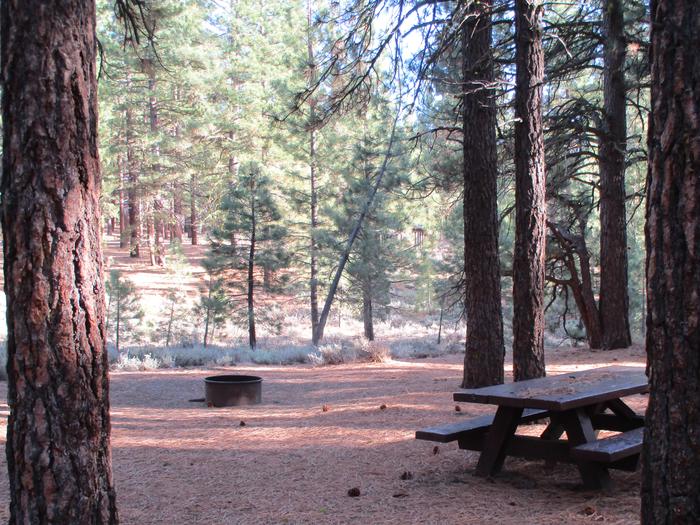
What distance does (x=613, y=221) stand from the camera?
12.8m

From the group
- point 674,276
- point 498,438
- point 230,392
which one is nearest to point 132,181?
point 230,392

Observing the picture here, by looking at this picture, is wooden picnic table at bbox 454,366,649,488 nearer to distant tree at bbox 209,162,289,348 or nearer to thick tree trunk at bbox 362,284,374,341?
distant tree at bbox 209,162,289,348

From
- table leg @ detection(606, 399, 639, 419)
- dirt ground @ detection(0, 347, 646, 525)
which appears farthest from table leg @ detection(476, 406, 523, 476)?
table leg @ detection(606, 399, 639, 419)

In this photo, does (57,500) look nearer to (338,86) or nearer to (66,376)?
(66,376)

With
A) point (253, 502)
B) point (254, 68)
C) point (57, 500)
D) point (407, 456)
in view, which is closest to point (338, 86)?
point (407, 456)

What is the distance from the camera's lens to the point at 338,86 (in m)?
10.0

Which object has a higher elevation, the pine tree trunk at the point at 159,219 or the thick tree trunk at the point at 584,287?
the pine tree trunk at the point at 159,219

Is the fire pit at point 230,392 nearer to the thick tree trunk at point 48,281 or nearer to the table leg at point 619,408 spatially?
the table leg at point 619,408

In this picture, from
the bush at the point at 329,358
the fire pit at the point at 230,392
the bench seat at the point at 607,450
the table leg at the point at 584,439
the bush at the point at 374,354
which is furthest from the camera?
the bush at the point at 329,358

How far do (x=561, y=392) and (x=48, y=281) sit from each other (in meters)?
3.46

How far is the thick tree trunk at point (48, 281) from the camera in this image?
3.27m

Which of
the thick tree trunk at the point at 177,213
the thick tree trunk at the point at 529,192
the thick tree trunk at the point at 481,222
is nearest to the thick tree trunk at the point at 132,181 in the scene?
the thick tree trunk at the point at 177,213

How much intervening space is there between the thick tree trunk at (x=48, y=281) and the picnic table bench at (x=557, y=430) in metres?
2.43

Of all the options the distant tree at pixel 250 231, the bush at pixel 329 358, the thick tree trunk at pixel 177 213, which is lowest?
the bush at pixel 329 358
